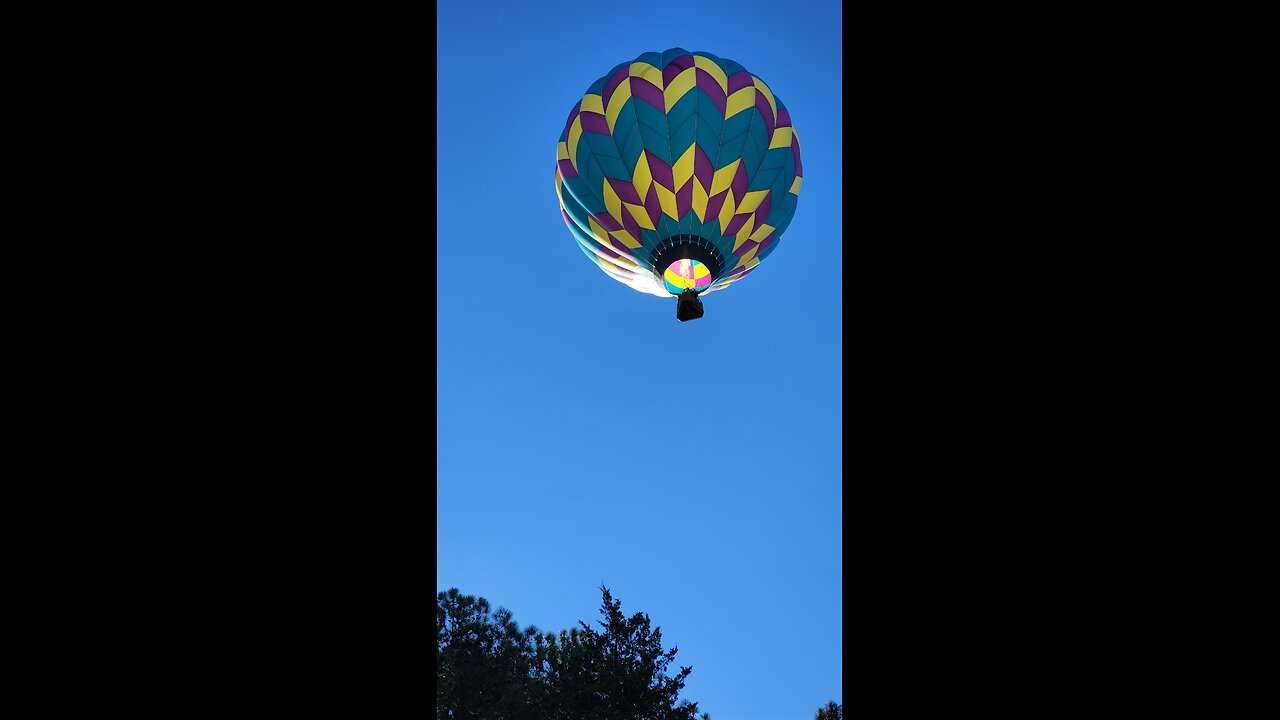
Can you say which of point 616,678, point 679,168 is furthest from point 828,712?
point 679,168

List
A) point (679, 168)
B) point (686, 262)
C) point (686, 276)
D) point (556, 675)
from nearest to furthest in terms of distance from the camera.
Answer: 1. point (679, 168)
2. point (686, 262)
3. point (686, 276)
4. point (556, 675)

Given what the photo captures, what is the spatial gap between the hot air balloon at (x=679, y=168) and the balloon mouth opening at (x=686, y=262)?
0.9 inches

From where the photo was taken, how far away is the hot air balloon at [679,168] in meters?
19.5

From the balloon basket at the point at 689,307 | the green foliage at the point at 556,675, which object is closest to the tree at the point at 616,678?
the green foliage at the point at 556,675

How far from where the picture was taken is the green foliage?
23.5 meters

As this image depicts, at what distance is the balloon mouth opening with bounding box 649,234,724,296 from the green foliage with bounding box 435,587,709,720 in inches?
429

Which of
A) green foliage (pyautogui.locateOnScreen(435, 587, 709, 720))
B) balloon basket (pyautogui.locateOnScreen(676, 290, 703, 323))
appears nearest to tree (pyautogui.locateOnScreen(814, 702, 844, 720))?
green foliage (pyautogui.locateOnScreen(435, 587, 709, 720))

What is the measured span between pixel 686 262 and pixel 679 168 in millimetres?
2107

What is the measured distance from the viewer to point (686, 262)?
774 inches

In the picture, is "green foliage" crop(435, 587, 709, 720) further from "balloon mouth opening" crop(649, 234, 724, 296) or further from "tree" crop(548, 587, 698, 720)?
"balloon mouth opening" crop(649, 234, 724, 296)

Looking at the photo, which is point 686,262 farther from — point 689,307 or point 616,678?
point 616,678

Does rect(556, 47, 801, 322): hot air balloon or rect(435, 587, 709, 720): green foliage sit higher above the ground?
rect(556, 47, 801, 322): hot air balloon
